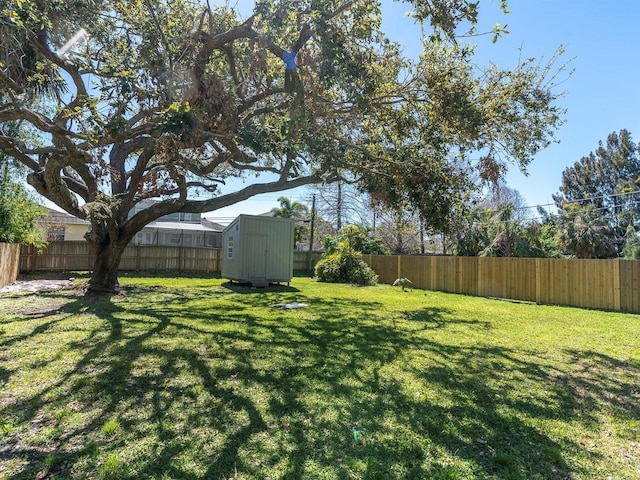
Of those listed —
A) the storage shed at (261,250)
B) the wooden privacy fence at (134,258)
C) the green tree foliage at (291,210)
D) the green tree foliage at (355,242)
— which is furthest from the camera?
the green tree foliage at (291,210)

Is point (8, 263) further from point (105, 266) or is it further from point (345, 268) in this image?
point (345, 268)

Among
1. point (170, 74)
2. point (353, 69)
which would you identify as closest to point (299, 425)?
point (353, 69)

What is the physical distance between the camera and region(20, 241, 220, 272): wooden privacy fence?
15195 millimetres

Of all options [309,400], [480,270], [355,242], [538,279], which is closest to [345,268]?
[355,242]

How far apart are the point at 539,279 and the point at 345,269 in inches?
310

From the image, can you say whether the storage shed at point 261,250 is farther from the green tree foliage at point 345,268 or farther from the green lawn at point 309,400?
the green lawn at point 309,400

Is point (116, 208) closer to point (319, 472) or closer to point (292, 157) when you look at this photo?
point (292, 157)

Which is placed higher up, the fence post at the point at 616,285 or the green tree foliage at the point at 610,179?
the green tree foliage at the point at 610,179

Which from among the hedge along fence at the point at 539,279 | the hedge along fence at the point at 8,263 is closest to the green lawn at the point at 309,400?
the hedge along fence at the point at 539,279

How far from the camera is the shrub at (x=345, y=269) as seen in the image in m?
16.5

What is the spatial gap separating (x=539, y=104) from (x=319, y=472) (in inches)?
312

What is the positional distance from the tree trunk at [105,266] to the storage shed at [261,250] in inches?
156

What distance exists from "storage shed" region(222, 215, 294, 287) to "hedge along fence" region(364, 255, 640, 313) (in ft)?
18.2

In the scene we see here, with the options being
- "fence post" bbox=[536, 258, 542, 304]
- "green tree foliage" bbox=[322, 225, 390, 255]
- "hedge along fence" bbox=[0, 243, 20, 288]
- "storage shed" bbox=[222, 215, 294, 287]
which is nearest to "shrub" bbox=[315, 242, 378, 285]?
"green tree foliage" bbox=[322, 225, 390, 255]
